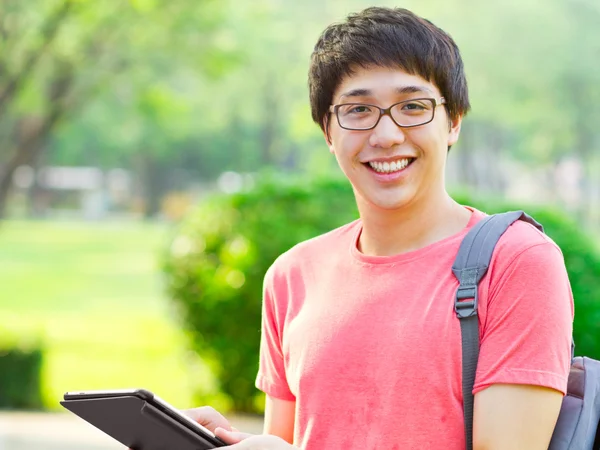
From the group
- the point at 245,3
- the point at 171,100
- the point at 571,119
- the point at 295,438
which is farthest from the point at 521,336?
the point at 571,119

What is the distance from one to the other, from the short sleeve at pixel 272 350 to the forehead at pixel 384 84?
0.50 meters

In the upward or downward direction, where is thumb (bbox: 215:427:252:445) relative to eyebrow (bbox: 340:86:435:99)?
downward

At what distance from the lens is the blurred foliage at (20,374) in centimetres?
932

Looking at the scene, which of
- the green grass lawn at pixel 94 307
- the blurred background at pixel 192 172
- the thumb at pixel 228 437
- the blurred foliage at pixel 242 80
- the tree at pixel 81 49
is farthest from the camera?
the green grass lawn at pixel 94 307

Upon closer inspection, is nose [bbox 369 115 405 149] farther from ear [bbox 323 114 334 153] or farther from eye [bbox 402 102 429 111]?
ear [bbox 323 114 334 153]

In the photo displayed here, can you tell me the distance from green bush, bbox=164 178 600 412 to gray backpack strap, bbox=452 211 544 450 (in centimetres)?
551

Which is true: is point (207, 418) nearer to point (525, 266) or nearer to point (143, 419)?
point (143, 419)

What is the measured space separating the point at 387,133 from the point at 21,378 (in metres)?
8.41

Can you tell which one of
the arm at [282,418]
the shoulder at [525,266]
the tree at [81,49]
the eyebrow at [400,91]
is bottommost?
the arm at [282,418]

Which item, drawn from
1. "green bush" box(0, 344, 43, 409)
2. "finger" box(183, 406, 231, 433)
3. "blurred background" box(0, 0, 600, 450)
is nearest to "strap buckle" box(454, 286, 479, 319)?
"finger" box(183, 406, 231, 433)

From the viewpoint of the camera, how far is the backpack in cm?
169

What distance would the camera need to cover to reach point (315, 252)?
7.04 feet

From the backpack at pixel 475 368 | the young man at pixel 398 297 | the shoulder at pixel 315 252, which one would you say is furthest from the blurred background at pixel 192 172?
the backpack at pixel 475 368

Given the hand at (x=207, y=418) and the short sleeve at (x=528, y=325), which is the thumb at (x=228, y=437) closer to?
the hand at (x=207, y=418)
